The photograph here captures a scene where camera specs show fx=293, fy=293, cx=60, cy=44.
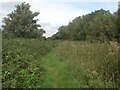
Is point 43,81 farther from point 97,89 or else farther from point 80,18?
point 80,18

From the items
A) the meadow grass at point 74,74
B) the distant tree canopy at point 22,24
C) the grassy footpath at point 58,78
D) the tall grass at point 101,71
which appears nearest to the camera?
the tall grass at point 101,71

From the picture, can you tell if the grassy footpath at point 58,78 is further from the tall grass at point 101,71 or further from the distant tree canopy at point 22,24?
the distant tree canopy at point 22,24

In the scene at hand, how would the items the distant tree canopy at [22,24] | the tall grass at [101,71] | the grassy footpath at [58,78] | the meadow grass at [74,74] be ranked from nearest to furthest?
1. the tall grass at [101,71]
2. the meadow grass at [74,74]
3. the grassy footpath at [58,78]
4. the distant tree canopy at [22,24]

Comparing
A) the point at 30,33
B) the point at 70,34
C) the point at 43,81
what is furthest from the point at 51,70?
the point at 70,34

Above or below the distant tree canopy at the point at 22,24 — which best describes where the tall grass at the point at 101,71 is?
below

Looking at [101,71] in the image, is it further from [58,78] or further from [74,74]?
[58,78]

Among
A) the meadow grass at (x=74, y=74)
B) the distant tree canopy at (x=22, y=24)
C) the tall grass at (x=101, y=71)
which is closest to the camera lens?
the tall grass at (x=101, y=71)

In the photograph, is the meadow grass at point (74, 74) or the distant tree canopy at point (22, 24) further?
the distant tree canopy at point (22, 24)

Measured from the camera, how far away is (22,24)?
1671 inches

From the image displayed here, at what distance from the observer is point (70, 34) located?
60406 millimetres

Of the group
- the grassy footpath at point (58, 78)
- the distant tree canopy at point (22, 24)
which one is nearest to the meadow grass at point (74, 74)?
the grassy footpath at point (58, 78)

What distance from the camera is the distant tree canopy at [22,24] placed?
41156mm

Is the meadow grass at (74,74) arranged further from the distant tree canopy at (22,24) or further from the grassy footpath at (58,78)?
the distant tree canopy at (22,24)

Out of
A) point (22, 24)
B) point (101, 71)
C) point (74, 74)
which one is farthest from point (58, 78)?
point (22, 24)
